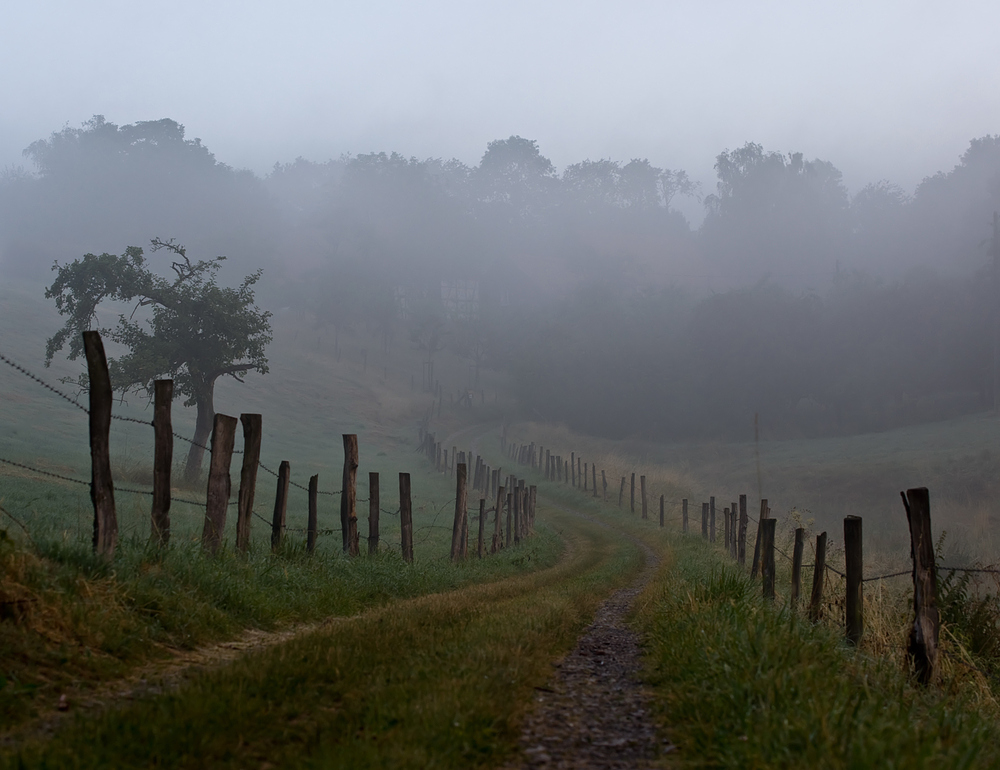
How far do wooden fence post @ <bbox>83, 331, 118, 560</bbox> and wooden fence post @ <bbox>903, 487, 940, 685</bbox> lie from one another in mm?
8380

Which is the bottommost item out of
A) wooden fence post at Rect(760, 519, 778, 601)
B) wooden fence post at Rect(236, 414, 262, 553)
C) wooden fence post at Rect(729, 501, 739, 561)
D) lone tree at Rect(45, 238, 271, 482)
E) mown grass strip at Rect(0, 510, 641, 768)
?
wooden fence post at Rect(729, 501, 739, 561)

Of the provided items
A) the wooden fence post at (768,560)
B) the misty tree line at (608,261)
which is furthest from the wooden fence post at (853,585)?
the misty tree line at (608,261)

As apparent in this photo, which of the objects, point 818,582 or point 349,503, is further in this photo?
point 349,503

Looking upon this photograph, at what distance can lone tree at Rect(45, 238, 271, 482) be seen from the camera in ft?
96.7

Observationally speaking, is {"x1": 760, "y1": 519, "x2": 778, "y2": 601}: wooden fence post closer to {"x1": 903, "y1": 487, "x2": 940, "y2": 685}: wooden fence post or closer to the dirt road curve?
{"x1": 903, "y1": 487, "x2": 940, "y2": 685}: wooden fence post

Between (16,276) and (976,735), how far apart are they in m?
107

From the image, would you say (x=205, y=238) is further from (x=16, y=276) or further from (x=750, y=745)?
(x=750, y=745)

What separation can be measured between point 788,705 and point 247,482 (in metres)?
8.46

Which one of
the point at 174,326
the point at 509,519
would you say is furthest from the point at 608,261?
the point at 509,519

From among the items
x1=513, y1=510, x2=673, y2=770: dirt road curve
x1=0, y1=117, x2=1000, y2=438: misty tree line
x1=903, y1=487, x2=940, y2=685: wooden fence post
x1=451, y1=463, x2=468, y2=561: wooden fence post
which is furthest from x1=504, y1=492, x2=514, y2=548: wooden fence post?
x1=0, y1=117, x2=1000, y2=438: misty tree line

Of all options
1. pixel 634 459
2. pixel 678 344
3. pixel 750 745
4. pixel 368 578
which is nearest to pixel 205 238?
pixel 678 344

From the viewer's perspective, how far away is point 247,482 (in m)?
11.0

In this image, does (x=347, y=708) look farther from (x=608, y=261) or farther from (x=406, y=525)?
(x=608, y=261)

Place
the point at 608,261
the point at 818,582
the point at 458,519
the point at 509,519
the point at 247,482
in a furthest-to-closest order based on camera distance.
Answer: the point at 608,261
the point at 509,519
the point at 458,519
the point at 818,582
the point at 247,482
